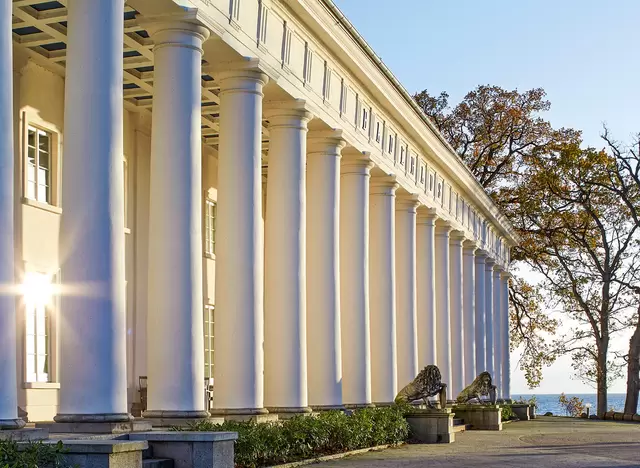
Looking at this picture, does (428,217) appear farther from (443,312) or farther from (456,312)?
(456,312)

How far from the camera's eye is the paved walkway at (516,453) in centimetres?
2503

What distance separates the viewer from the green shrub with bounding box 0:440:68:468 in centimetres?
1423

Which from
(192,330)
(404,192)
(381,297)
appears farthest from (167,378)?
(404,192)

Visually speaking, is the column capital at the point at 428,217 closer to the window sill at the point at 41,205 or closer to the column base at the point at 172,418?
the window sill at the point at 41,205

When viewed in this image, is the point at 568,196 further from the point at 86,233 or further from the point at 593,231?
the point at 86,233

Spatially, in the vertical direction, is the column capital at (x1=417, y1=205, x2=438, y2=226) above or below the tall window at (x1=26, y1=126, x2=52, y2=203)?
above

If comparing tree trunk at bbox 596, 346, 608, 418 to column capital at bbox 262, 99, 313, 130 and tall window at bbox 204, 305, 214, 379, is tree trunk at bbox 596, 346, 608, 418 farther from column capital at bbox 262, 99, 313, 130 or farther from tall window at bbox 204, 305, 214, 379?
column capital at bbox 262, 99, 313, 130

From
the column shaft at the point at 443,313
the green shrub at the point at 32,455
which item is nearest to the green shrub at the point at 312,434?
the green shrub at the point at 32,455

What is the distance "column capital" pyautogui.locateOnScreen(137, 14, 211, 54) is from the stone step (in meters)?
8.35

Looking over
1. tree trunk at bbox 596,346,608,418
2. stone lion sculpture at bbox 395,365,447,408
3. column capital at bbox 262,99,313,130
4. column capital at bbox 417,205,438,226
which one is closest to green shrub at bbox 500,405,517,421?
tree trunk at bbox 596,346,608,418

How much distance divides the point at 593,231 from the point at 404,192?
29064mm

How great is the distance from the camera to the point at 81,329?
17703 mm

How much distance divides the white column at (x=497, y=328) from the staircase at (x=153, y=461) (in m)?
46.6

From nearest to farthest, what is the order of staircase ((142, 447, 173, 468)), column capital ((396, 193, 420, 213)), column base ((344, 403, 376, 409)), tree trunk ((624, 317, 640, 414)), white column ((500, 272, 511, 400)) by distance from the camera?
staircase ((142, 447, 173, 468)) < column base ((344, 403, 376, 409)) < column capital ((396, 193, 420, 213)) < tree trunk ((624, 317, 640, 414)) < white column ((500, 272, 511, 400))
